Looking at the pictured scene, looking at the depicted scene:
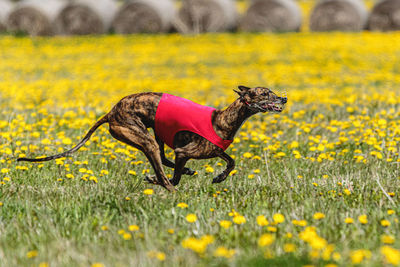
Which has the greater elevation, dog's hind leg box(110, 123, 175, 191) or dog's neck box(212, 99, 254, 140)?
dog's neck box(212, 99, 254, 140)

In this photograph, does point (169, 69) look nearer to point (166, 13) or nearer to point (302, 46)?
point (302, 46)

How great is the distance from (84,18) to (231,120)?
1936 cm

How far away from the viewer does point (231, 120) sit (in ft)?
10.5

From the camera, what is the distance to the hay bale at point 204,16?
828 inches

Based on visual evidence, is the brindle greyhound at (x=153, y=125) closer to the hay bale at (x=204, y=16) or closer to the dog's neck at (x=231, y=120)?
the dog's neck at (x=231, y=120)

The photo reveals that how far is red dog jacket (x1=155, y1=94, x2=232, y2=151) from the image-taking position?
3.19 m

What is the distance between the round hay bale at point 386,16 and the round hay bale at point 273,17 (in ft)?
12.1

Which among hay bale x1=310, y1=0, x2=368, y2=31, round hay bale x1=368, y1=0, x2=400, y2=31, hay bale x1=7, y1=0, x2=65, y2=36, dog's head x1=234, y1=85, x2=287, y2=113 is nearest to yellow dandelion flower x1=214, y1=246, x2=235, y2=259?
dog's head x1=234, y1=85, x2=287, y2=113

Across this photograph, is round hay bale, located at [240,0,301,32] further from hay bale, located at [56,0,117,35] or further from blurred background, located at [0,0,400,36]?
hay bale, located at [56,0,117,35]

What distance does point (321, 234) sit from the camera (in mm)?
2721

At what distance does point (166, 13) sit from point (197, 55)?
6.92 metres

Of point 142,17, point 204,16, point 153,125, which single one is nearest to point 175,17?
point 204,16

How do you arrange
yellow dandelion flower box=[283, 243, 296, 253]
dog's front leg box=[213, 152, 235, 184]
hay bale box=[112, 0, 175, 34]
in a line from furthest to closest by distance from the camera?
hay bale box=[112, 0, 175, 34] → dog's front leg box=[213, 152, 235, 184] → yellow dandelion flower box=[283, 243, 296, 253]

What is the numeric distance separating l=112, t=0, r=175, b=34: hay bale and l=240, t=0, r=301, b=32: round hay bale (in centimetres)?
409
